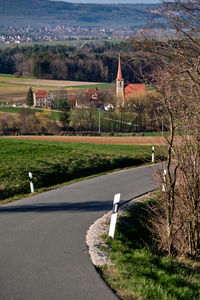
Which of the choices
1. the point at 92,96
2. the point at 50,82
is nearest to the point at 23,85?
the point at 50,82

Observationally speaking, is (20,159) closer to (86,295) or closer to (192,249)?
(192,249)

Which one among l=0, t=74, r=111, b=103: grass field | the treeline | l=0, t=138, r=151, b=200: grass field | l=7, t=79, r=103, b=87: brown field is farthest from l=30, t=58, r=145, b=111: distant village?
l=0, t=138, r=151, b=200: grass field

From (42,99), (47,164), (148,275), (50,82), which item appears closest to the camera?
(148,275)

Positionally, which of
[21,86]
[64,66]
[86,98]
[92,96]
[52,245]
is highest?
[64,66]

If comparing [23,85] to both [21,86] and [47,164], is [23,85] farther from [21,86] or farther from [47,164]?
[47,164]

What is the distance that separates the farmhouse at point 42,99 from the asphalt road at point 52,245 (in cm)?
8231

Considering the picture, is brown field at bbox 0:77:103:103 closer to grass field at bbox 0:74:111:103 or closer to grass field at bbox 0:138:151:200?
grass field at bbox 0:74:111:103

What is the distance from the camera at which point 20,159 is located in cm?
2144

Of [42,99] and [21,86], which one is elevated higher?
[21,86]

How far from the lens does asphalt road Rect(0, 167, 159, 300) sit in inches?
248

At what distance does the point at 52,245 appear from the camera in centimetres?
869

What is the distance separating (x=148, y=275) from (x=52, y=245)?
2259 mm

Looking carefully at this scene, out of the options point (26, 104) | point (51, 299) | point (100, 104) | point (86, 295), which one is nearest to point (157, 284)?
point (86, 295)

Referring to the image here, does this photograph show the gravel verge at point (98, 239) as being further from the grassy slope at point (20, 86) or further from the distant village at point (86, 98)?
the grassy slope at point (20, 86)
